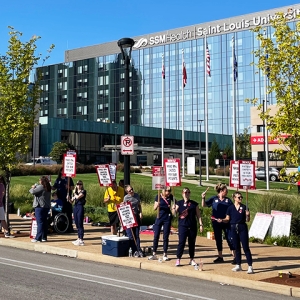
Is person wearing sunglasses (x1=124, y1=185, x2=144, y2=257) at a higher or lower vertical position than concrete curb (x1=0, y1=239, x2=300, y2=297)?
higher

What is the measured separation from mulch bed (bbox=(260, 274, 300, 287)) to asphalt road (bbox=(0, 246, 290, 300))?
1.92ft

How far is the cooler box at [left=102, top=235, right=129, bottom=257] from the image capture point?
12.8 metres

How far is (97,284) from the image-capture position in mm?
9633

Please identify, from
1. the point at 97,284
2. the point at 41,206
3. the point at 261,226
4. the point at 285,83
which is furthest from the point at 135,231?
the point at 285,83

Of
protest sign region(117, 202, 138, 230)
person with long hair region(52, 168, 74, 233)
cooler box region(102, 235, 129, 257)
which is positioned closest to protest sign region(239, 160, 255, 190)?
protest sign region(117, 202, 138, 230)

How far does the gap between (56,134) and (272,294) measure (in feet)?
269

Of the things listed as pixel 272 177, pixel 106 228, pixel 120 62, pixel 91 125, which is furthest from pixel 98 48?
pixel 106 228

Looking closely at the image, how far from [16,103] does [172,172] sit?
6.79 m

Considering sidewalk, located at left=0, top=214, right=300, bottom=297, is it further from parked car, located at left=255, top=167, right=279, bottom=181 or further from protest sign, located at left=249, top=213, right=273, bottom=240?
parked car, located at left=255, top=167, right=279, bottom=181

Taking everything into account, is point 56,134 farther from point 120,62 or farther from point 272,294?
point 272,294

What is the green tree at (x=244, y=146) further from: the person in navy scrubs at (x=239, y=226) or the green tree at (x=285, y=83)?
the person in navy scrubs at (x=239, y=226)

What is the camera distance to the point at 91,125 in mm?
95625

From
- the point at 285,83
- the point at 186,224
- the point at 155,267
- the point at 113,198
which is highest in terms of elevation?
the point at 285,83

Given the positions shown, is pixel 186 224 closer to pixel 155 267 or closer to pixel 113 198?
pixel 155 267
